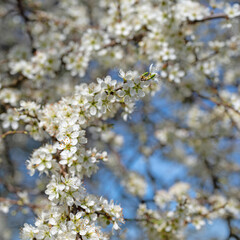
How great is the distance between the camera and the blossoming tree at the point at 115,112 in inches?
79.1

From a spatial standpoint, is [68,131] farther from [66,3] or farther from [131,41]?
[66,3]

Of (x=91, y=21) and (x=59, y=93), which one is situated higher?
(x=91, y=21)

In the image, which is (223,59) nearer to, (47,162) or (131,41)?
(131,41)

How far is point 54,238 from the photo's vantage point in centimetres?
185

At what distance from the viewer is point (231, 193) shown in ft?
16.9

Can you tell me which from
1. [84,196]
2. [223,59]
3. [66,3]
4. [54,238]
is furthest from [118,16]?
[54,238]

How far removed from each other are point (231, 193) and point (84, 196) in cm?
394

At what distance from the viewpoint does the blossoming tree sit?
201 cm

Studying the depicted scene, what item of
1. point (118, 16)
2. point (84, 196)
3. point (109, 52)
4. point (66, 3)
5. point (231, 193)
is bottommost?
point (84, 196)

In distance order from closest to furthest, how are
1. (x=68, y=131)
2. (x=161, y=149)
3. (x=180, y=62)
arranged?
(x=68, y=131)
(x=180, y=62)
(x=161, y=149)

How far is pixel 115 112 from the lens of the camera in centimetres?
259

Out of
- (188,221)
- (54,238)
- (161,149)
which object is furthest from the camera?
(161,149)

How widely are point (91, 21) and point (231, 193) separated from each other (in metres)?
4.14

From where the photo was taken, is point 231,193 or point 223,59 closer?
point 223,59
